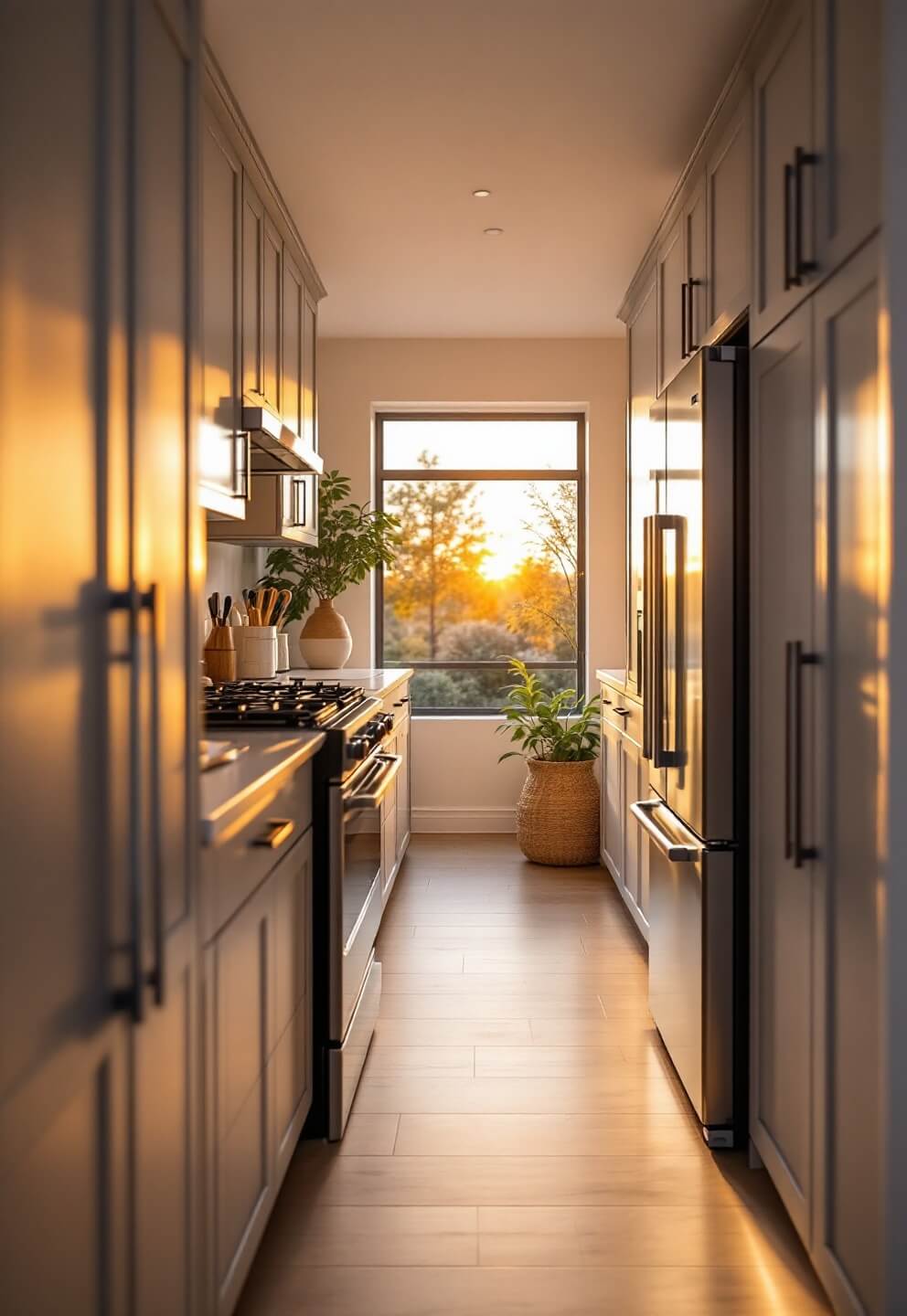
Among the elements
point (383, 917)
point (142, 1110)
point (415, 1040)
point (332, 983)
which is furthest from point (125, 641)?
point (383, 917)

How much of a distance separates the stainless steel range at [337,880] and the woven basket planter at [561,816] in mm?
2217

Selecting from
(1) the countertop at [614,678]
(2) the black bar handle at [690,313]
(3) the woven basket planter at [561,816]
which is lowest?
(3) the woven basket planter at [561,816]

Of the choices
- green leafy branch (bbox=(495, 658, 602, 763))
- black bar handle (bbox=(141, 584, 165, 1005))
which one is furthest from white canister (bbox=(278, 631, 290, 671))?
black bar handle (bbox=(141, 584, 165, 1005))

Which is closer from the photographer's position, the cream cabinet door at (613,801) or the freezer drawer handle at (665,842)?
the freezer drawer handle at (665,842)

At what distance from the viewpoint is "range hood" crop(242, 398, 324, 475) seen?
312cm

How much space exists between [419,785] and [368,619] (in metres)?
0.98

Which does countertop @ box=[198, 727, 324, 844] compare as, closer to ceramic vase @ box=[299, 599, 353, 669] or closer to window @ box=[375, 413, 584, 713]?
ceramic vase @ box=[299, 599, 353, 669]

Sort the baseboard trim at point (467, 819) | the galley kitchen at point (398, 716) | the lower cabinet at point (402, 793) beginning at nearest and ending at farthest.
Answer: the galley kitchen at point (398, 716) < the lower cabinet at point (402, 793) < the baseboard trim at point (467, 819)

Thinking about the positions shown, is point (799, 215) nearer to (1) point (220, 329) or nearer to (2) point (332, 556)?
(1) point (220, 329)

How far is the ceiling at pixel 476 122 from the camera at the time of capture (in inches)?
102

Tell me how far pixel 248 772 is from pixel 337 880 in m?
Answer: 0.71

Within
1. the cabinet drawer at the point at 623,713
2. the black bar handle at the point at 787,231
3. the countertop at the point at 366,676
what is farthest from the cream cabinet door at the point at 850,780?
the countertop at the point at 366,676

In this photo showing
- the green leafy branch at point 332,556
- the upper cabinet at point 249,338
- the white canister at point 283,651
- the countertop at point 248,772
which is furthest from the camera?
the green leafy branch at point 332,556

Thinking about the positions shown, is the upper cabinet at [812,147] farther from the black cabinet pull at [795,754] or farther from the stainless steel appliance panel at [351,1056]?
the stainless steel appliance panel at [351,1056]
